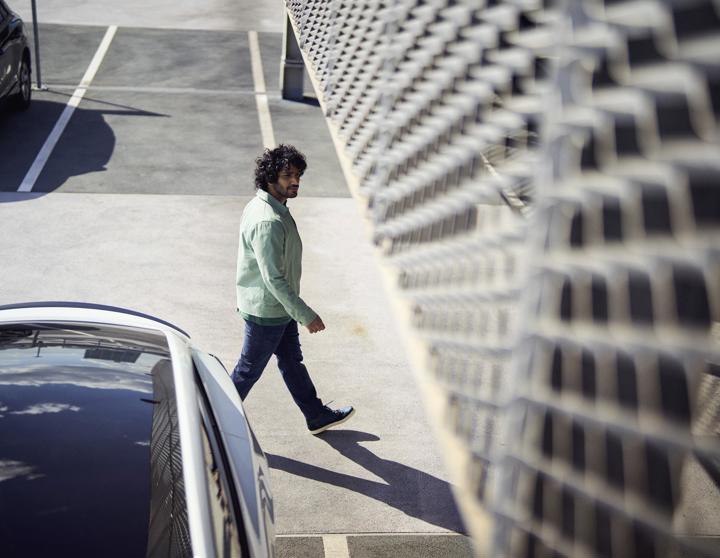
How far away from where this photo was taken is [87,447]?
3281mm

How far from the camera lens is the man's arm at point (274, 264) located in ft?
16.1

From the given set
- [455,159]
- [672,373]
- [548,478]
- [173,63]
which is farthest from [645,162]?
[173,63]

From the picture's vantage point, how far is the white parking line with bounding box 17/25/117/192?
10000 millimetres

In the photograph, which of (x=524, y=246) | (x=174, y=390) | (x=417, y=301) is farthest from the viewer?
(x=174, y=390)

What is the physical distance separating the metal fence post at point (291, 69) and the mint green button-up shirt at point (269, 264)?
880 centimetres

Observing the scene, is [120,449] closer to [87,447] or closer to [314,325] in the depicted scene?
[87,447]

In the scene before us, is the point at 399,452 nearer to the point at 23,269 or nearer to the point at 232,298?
the point at 232,298

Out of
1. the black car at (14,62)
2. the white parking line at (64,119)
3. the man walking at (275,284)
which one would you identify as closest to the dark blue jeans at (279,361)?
the man walking at (275,284)

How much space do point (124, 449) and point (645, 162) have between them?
2512mm

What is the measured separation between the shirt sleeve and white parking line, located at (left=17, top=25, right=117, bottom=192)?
18.3 feet

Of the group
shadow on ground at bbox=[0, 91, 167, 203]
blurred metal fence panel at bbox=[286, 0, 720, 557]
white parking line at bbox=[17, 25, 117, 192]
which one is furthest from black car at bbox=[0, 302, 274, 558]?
white parking line at bbox=[17, 25, 117, 192]

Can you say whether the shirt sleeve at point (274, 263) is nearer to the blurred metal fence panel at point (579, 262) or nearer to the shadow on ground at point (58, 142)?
the blurred metal fence panel at point (579, 262)

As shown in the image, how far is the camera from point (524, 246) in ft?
5.35

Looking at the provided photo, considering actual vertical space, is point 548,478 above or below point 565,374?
below
